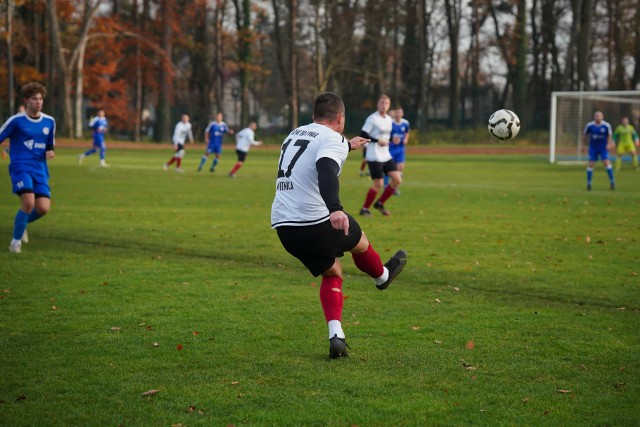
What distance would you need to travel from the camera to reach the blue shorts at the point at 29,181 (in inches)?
418

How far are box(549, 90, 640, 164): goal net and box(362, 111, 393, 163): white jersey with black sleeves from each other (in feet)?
76.8

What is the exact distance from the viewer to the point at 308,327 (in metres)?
6.91

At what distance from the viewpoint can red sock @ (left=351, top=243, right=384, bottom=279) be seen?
652 centimetres

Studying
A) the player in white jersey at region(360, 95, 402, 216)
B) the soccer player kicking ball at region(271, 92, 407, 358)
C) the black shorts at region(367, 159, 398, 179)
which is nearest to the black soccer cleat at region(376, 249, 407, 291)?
the soccer player kicking ball at region(271, 92, 407, 358)

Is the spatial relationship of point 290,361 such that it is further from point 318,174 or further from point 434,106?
point 434,106

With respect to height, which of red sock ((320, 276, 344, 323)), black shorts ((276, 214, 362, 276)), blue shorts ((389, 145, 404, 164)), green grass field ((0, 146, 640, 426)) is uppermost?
blue shorts ((389, 145, 404, 164))

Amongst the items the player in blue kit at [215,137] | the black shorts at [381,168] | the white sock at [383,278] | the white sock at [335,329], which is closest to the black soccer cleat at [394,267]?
the white sock at [383,278]

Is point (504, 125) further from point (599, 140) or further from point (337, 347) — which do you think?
point (599, 140)

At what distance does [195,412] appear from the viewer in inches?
187

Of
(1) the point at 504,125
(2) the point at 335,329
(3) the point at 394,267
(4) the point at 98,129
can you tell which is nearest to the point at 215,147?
(4) the point at 98,129

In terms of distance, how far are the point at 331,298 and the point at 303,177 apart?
0.93 meters

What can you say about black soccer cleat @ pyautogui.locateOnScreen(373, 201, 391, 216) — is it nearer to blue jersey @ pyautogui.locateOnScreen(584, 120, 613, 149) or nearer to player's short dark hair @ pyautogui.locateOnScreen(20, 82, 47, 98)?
player's short dark hair @ pyautogui.locateOnScreen(20, 82, 47, 98)

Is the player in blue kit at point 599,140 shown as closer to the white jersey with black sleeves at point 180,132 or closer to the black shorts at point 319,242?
the white jersey with black sleeves at point 180,132

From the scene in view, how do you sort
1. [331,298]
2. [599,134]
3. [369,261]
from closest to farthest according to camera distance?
1. [331,298]
2. [369,261]
3. [599,134]
